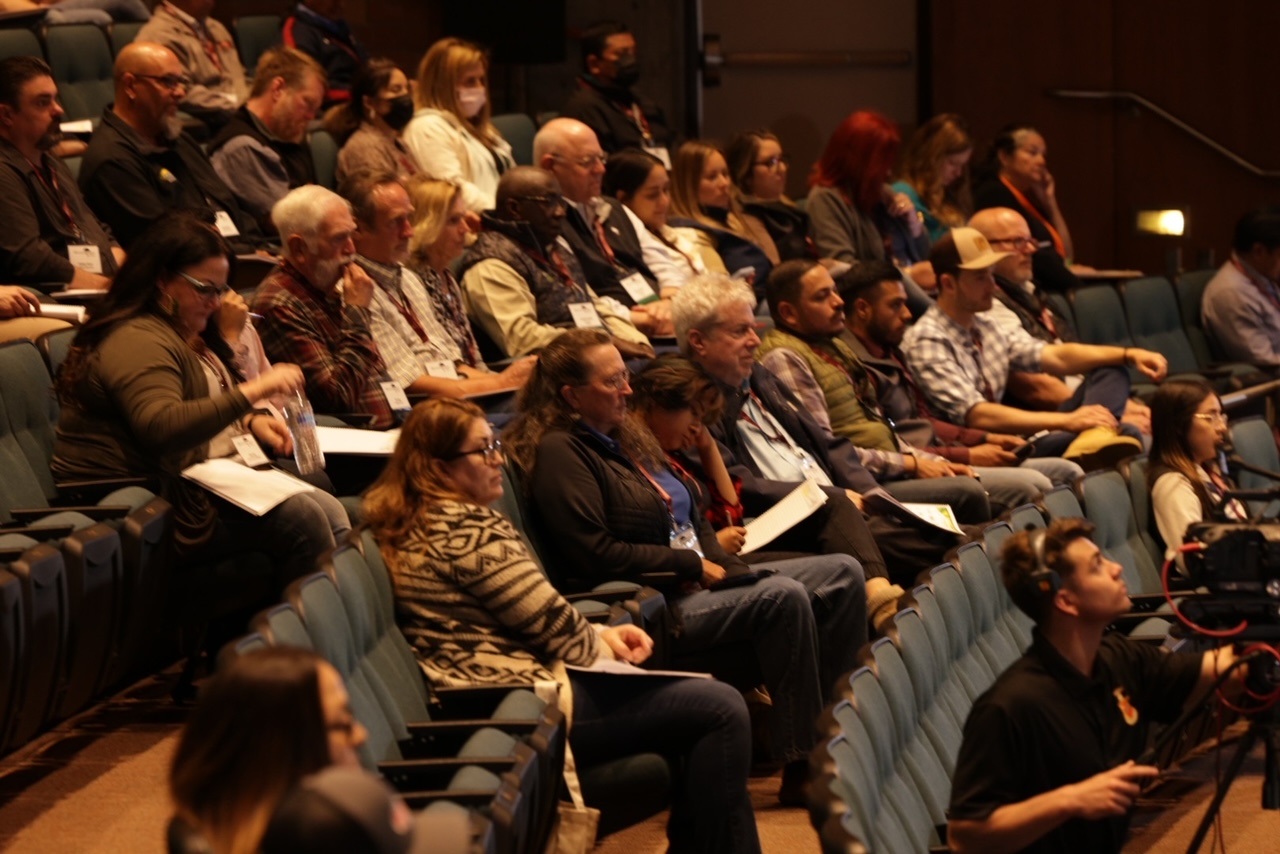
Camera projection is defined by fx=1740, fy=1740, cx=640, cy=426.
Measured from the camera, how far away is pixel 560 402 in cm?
351

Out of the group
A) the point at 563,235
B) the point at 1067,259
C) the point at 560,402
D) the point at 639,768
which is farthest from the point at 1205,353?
the point at 639,768


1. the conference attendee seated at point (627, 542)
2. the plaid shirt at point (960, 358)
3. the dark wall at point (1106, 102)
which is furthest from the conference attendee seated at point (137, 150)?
the dark wall at point (1106, 102)

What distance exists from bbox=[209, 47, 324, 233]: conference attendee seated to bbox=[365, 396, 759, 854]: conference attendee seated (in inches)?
109

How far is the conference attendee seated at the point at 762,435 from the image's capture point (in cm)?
411

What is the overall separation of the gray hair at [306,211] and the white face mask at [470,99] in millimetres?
2180

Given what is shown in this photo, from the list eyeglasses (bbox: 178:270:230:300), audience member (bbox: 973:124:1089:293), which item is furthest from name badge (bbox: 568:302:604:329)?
audience member (bbox: 973:124:1089:293)

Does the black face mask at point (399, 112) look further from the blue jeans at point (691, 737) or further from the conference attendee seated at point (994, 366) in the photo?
the blue jeans at point (691, 737)

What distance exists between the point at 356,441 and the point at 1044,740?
5.74 feet

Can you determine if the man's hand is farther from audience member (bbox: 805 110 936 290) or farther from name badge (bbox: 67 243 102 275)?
audience member (bbox: 805 110 936 290)

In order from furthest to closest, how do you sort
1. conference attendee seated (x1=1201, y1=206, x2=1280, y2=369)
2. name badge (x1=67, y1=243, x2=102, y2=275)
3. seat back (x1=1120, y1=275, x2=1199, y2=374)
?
seat back (x1=1120, y1=275, x2=1199, y2=374), conference attendee seated (x1=1201, y1=206, x2=1280, y2=369), name badge (x1=67, y1=243, x2=102, y2=275)

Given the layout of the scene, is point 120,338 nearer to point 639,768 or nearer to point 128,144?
point 639,768

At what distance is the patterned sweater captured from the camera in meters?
2.80

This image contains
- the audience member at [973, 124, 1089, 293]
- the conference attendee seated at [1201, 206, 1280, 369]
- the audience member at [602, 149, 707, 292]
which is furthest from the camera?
the audience member at [973, 124, 1089, 293]

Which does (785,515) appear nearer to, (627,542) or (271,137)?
(627,542)
